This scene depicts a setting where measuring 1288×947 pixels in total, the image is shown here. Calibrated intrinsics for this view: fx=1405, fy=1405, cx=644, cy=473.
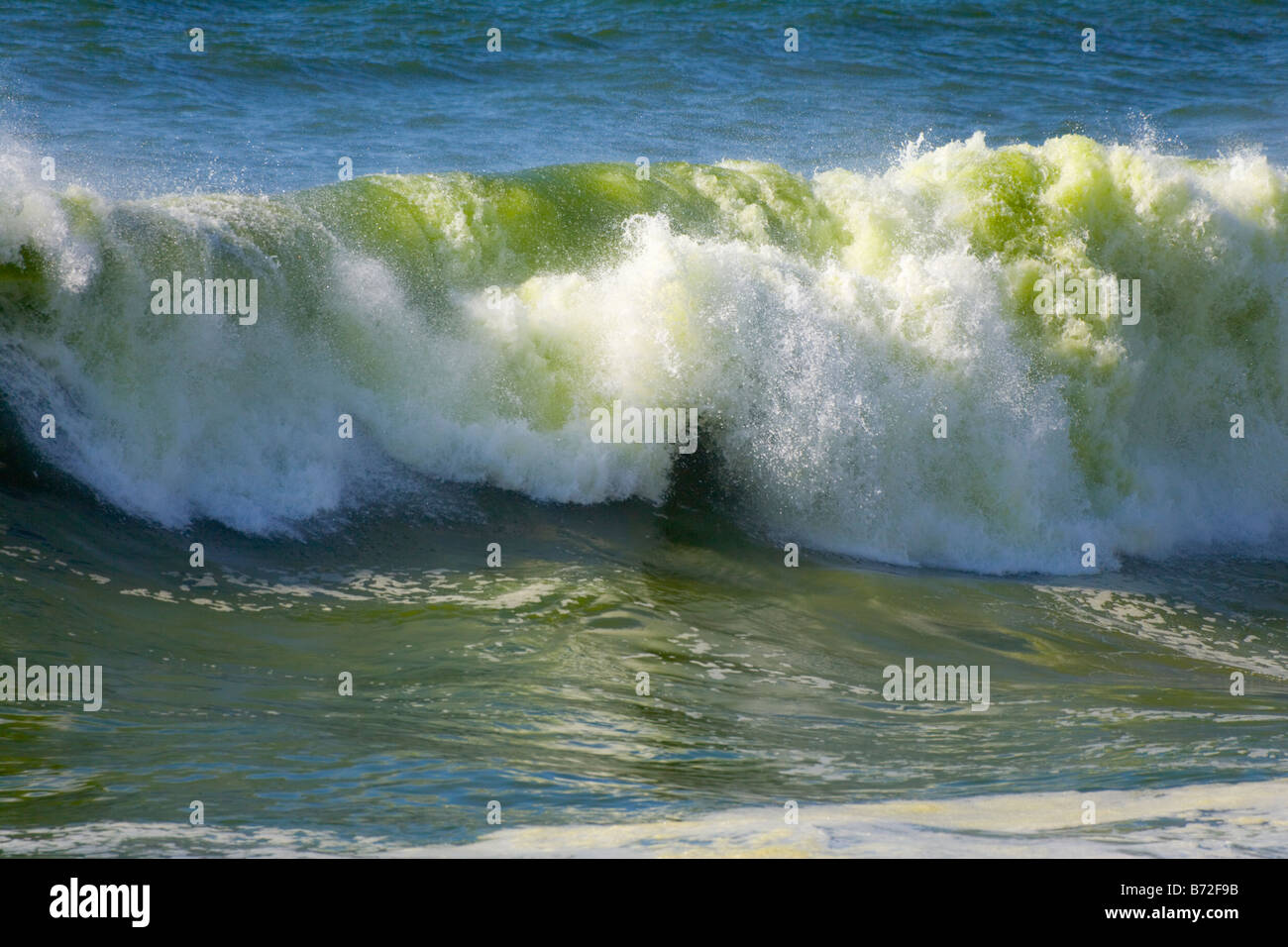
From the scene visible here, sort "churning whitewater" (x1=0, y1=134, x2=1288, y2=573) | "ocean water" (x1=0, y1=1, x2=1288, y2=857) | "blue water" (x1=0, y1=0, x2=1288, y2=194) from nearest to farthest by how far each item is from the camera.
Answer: "ocean water" (x1=0, y1=1, x2=1288, y2=857) → "churning whitewater" (x1=0, y1=134, x2=1288, y2=573) → "blue water" (x1=0, y1=0, x2=1288, y2=194)

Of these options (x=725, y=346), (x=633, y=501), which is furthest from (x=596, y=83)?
(x=633, y=501)

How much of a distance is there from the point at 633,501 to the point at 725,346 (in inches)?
49.1

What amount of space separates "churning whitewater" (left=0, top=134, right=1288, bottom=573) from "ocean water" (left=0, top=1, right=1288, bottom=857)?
0.10ft

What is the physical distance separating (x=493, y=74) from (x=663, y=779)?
16099 millimetres

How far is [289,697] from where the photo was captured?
5.94 metres

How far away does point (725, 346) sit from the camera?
9.68 meters

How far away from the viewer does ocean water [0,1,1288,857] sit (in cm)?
500

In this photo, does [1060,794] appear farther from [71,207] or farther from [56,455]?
[71,207]

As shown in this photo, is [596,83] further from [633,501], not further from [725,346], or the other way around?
[633,501]

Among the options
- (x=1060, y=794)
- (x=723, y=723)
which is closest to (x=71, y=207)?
(x=723, y=723)

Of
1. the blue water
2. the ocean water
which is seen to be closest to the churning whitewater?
the ocean water

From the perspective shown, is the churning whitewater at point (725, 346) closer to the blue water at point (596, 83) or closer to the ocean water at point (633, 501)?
the ocean water at point (633, 501)

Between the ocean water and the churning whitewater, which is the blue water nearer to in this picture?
the ocean water

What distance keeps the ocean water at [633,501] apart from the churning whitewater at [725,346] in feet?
0.10
